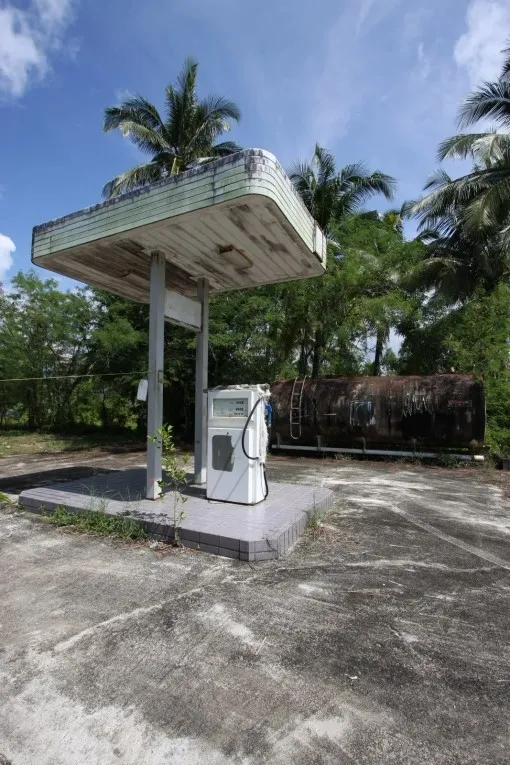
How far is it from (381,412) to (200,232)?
24.0 ft

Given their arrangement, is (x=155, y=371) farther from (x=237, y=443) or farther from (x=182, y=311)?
(x=237, y=443)

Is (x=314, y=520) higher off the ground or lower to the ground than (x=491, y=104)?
lower

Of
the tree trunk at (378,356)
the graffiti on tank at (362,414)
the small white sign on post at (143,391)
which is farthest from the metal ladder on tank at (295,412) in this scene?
the small white sign on post at (143,391)

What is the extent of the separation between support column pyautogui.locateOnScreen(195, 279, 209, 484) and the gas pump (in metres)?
1.09

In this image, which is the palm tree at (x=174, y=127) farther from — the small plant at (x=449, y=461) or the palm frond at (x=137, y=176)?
the small plant at (x=449, y=461)

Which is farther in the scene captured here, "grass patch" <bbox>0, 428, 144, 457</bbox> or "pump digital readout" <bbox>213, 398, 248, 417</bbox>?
"grass patch" <bbox>0, 428, 144, 457</bbox>

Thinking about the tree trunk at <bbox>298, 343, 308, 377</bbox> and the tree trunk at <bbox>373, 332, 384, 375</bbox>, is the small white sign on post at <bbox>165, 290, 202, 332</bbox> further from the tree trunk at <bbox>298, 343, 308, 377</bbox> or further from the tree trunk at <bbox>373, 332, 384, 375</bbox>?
the tree trunk at <bbox>373, 332, 384, 375</bbox>

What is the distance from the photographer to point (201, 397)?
6543 mm

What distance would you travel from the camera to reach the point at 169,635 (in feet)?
8.34

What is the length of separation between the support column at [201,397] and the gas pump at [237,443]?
42.9 inches

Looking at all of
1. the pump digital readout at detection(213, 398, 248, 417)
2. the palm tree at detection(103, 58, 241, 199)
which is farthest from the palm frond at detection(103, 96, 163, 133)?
the pump digital readout at detection(213, 398, 248, 417)

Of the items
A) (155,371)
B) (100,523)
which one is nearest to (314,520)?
(100,523)

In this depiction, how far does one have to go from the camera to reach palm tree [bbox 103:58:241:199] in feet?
52.6

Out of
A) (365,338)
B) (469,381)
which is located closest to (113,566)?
(469,381)
